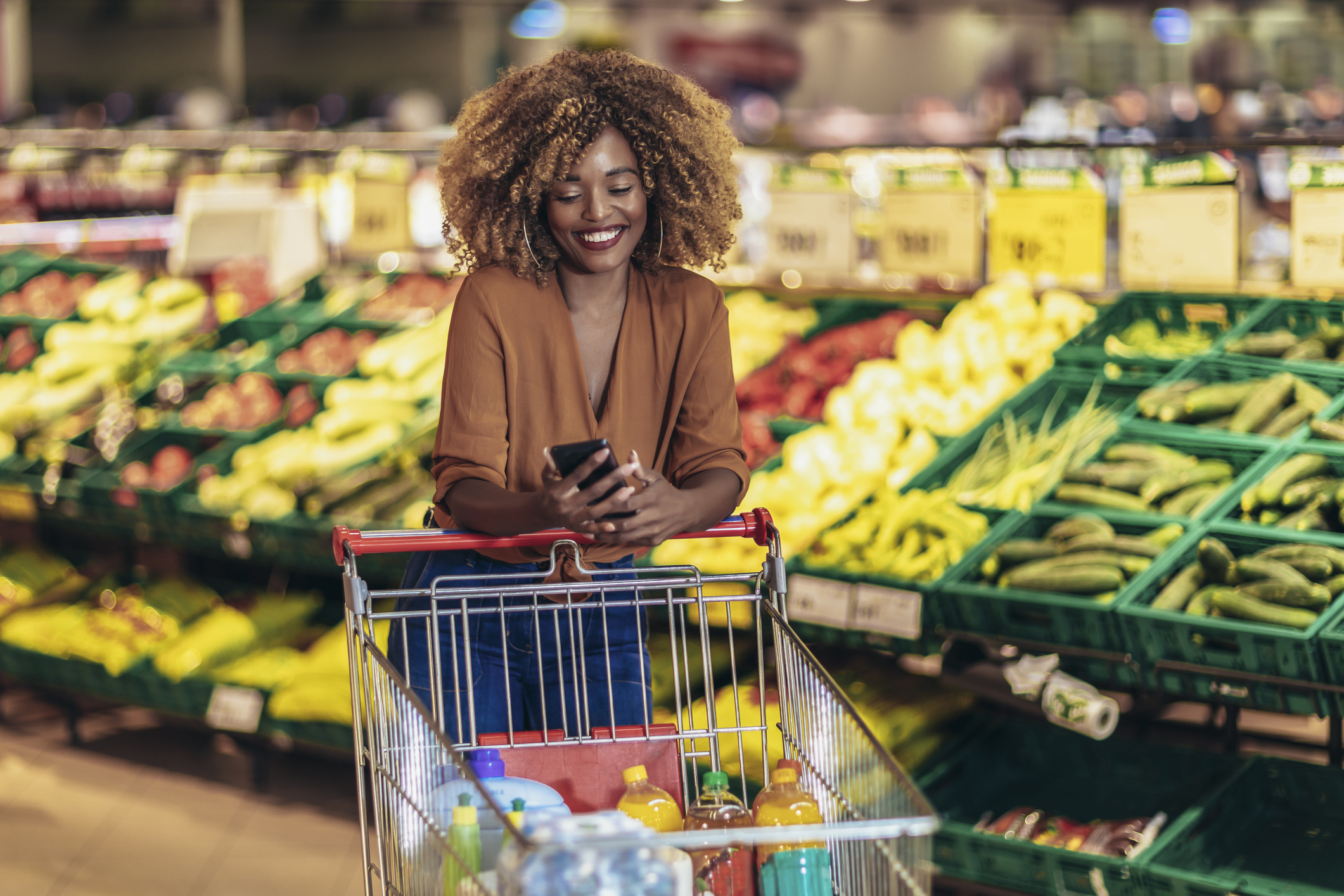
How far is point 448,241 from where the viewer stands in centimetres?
211

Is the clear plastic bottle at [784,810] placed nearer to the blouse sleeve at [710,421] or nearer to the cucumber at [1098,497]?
the blouse sleeve at [710,421]

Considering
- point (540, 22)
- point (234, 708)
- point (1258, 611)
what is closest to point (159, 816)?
point (234, 708)

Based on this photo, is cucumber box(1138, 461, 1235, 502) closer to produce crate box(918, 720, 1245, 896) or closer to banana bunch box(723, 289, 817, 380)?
produce crate box(918, 720, 1245, 896)

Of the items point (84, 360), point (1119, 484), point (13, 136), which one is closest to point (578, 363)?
point (1119, 484)

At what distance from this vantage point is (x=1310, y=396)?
3.43m

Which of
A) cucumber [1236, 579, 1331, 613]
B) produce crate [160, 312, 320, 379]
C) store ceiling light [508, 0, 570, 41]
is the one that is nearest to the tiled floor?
produce crate [160, 312, 320, 379]

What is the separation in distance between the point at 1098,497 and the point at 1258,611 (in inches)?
22.9

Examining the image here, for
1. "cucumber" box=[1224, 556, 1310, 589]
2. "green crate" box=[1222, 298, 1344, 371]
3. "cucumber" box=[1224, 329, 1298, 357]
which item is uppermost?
"green crate" box=[1222, 298, 1344, 371]

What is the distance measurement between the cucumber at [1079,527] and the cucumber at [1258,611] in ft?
1.13

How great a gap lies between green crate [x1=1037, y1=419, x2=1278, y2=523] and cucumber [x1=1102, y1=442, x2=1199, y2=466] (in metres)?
0.02

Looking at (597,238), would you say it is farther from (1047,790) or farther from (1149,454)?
(1047,790)

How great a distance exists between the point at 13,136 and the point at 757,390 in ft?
12.8

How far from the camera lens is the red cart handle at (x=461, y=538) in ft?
6.09

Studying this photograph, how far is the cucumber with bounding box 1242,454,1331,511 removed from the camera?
10.3 feet
